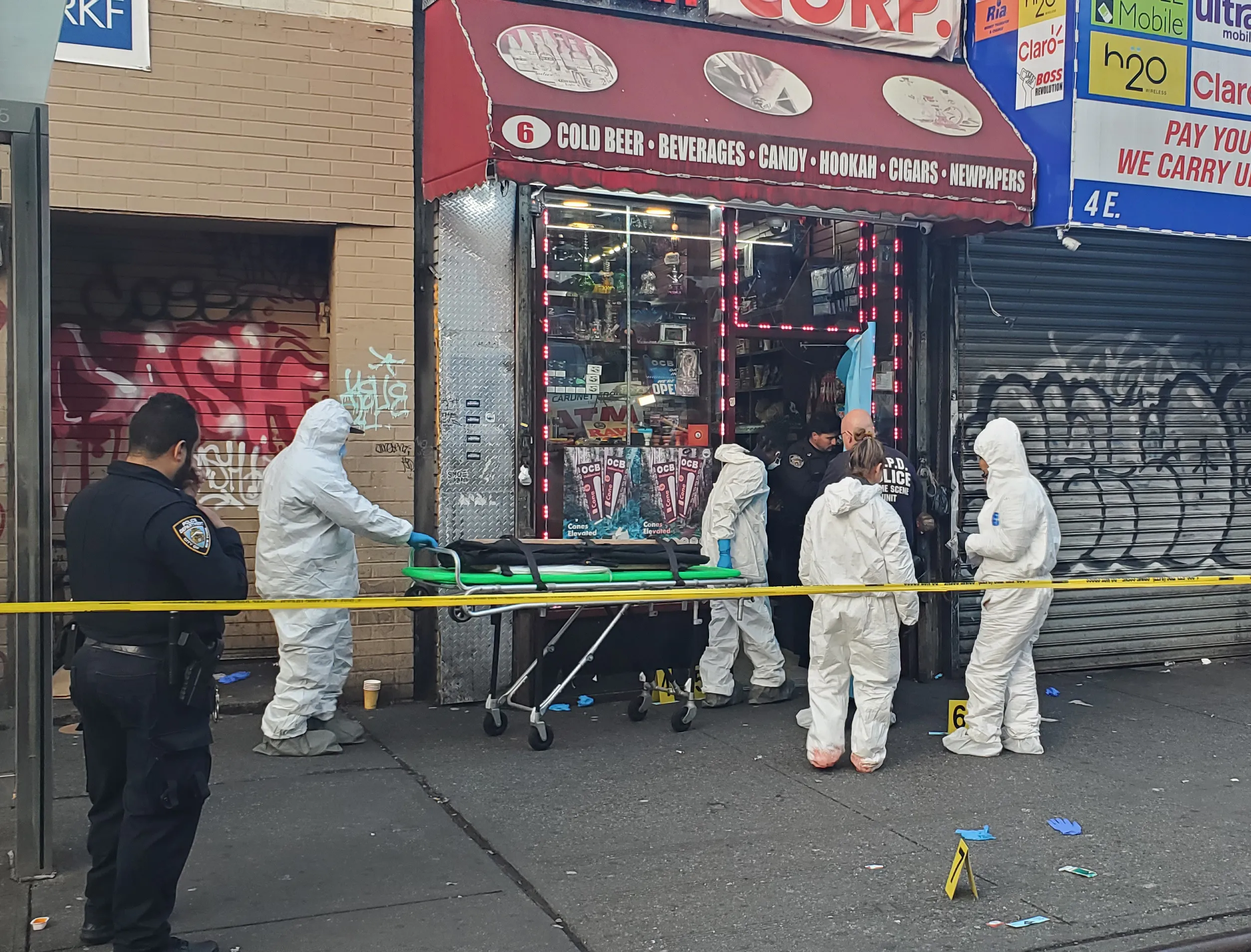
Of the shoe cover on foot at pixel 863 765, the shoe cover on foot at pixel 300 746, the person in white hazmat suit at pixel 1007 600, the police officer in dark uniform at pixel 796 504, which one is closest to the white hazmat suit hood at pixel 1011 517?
the person in white hazmat suit at pixel 1007 600

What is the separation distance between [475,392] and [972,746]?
3738 mm

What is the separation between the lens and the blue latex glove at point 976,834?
18.1 feet

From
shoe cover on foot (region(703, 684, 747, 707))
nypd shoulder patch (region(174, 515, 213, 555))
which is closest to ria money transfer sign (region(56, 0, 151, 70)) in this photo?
nypd shoulder patch (region(174, 515, 213, 555))

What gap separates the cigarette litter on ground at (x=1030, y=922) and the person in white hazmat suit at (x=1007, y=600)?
93.2 inches

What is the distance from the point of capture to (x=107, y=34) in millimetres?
7051

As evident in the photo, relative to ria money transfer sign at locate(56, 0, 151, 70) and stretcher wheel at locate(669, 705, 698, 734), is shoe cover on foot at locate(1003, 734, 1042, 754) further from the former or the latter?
ria money transfer sign at locate(56, 0, 151, 70)

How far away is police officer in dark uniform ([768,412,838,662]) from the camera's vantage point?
8648mm

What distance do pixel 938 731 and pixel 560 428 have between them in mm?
3136

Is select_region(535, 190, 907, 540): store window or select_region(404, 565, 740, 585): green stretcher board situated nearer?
select_region(404, 565, 740, 585): green stretcher board

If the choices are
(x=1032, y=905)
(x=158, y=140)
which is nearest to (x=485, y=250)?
(x=158, y=140)

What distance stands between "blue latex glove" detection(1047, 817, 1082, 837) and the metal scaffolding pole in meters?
4.38

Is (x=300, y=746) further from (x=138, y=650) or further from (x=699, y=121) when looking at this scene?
(x=699, y=121)

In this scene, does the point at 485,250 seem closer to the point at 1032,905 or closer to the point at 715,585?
the point at 715,585

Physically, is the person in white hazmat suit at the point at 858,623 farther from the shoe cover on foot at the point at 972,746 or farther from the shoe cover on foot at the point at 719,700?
the shoe cover on foot at the point at 719,700
